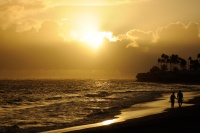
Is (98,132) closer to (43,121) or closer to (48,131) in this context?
(48,131)

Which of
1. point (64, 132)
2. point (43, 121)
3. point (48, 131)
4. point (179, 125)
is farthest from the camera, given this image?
point (43, 121)

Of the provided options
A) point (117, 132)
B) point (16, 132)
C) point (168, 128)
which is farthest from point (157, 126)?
point (16, 132)

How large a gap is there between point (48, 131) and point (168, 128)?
402 inches

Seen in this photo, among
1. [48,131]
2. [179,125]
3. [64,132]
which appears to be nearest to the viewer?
[179,125]

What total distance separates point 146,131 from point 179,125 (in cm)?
265

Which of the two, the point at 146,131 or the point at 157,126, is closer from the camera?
the point at 146,131

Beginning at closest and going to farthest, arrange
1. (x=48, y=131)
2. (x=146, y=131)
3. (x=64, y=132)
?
(x=146, y=131) < (x=64, y=132) < (x=48, y=131)

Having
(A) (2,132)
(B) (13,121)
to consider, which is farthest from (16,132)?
(B) (13,121)

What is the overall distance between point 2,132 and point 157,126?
42.8ft

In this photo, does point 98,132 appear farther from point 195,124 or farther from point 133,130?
point 195,124

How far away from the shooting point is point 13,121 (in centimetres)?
3341

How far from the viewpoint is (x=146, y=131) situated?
1928 centimetres

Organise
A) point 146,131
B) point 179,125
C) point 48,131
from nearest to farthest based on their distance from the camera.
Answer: point 146,131
point 179,125
point 48,131

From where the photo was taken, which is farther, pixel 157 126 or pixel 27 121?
pixel 27 121
